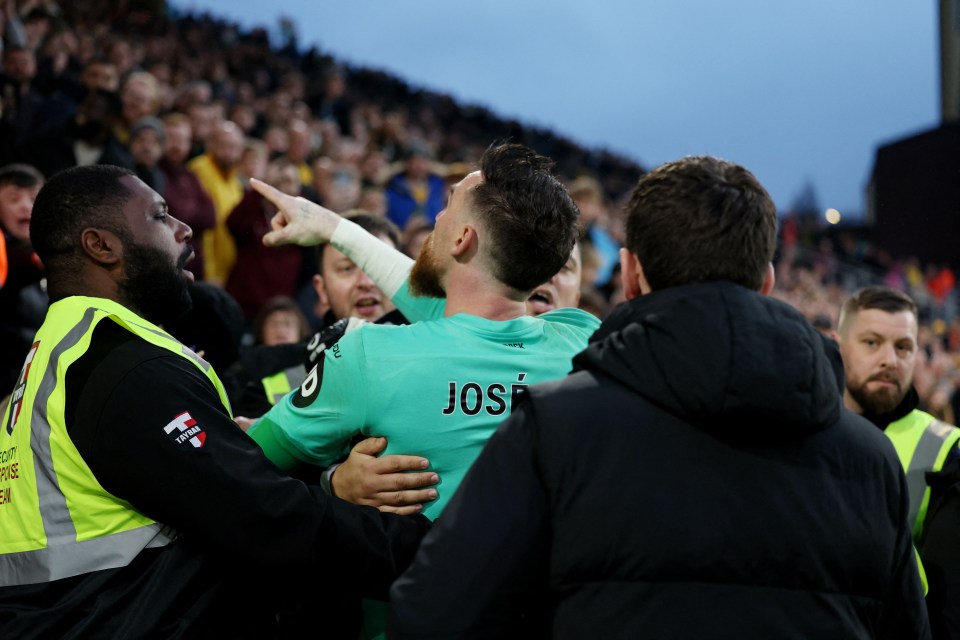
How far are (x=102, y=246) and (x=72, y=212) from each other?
120mm

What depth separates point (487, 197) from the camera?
8.33ft

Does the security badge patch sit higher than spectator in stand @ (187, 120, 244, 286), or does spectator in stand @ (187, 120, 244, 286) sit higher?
spectator in stand @ (187, 120, 244, 286)

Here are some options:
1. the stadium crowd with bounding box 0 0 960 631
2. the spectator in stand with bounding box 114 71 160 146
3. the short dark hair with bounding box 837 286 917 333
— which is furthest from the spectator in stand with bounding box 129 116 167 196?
the short dark hair with bounding box 837 286 917 333

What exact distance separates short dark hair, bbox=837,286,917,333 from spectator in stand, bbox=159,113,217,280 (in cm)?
449

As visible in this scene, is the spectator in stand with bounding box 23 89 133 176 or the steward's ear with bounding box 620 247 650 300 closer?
the steward's ear with bounding box 620 247 650 300

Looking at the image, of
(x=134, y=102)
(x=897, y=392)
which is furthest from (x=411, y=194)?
(x=897, y=392)

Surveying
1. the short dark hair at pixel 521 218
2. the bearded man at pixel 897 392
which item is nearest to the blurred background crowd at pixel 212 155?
the short dark hair at pixel 521 218

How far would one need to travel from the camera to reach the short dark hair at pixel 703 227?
1.99 m

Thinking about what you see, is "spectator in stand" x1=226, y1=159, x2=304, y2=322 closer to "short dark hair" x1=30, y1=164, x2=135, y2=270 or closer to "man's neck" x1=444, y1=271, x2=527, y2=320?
"short dark hair" x1=30, y1=164, x2=135, y2=270

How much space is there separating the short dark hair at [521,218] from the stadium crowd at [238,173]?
0.12 meters

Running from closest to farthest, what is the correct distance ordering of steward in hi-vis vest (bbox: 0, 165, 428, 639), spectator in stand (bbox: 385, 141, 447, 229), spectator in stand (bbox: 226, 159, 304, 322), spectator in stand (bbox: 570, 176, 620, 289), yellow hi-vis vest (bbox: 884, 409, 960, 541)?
steward in hi-vis vest (bbox: 0, 165, 428, 639), yellow hi-vis vest (bbox: 884, 409, 960, 541), spectator in stand (bbox: 226, 159, 304, 322), spectator in stand (bbox: 570, 176, 620, 289), spectator in stand (bbox: 385, 141, 447, 229)

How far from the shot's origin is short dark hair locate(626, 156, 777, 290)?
6.53 feet

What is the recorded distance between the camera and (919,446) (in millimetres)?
4219

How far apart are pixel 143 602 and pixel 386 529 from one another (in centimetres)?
59
